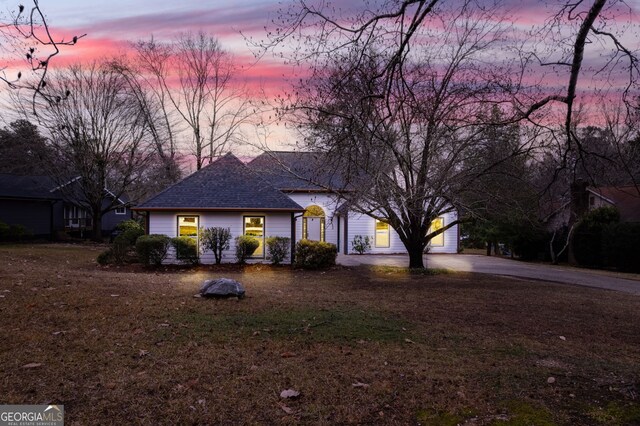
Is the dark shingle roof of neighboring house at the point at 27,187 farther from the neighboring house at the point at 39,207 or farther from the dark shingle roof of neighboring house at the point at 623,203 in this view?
the dark shingle roof of neighboring house at the point at 623,203

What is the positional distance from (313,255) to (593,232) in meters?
14.6

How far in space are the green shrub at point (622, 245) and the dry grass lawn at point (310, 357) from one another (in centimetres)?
1255

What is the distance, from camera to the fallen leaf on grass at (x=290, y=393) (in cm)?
477

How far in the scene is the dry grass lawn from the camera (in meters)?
4.48

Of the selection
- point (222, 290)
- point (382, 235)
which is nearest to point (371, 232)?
point (382, 235)

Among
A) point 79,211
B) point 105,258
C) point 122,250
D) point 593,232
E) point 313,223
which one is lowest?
point 105,258

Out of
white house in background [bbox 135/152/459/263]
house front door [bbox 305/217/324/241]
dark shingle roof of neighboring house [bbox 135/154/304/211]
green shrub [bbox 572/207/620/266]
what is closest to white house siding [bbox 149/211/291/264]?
white house in background [bbox 135/152/459/263]

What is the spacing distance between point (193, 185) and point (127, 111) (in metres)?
14.7

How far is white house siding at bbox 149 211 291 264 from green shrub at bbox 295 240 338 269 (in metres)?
1.65

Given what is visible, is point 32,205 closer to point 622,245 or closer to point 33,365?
point 33,365

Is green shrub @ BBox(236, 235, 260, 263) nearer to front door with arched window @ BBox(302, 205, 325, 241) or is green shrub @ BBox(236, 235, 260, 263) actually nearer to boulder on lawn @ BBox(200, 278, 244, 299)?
boulder on lawn @ BBox(200, 278, 244, 299)

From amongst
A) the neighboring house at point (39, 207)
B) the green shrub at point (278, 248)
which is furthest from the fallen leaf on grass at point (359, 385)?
the neighboring house at point (39, 207)

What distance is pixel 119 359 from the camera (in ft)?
18.8

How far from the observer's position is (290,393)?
4.83m
